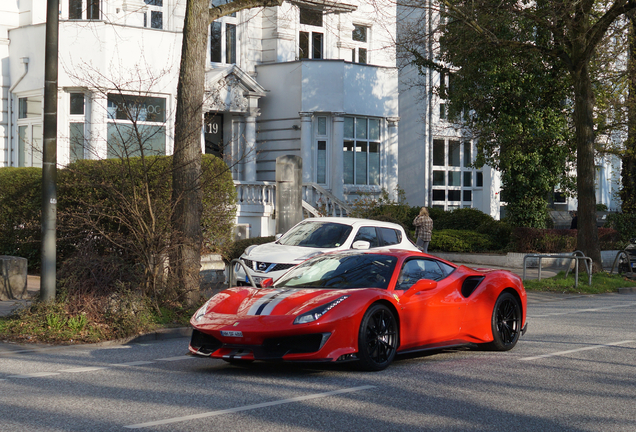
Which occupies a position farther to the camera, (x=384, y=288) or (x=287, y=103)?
(x=287, y=103)

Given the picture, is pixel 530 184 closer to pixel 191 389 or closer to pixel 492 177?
pixel 492 177

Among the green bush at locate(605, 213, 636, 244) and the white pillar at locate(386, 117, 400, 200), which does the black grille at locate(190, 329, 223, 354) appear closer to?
the white pillar at locate(386, 117, 400, 200)

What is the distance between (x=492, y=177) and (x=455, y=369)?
3343 centimetres

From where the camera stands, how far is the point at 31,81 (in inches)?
940

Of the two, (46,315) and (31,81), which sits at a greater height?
(31,81)

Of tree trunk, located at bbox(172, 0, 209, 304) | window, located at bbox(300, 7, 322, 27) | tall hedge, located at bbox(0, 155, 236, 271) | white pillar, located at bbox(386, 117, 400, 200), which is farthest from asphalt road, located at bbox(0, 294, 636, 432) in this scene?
window, located at bbox(300, 7, 322, 27)

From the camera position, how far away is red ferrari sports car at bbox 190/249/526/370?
823 centimetres

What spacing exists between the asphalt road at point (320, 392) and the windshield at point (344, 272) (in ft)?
3.14

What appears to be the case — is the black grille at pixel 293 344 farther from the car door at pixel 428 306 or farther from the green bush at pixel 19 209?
the green bush at pixel 19 209

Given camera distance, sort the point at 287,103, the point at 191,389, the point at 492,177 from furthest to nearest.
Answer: the point at 492,177 < the point at 287,103 < the point at 191,389

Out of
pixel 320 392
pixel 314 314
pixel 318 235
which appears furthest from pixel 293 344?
pixel 318 235

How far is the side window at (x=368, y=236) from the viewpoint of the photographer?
16.2 meters

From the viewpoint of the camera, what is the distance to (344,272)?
944 centimetres

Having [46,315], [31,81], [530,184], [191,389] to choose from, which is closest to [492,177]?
[530,184]
